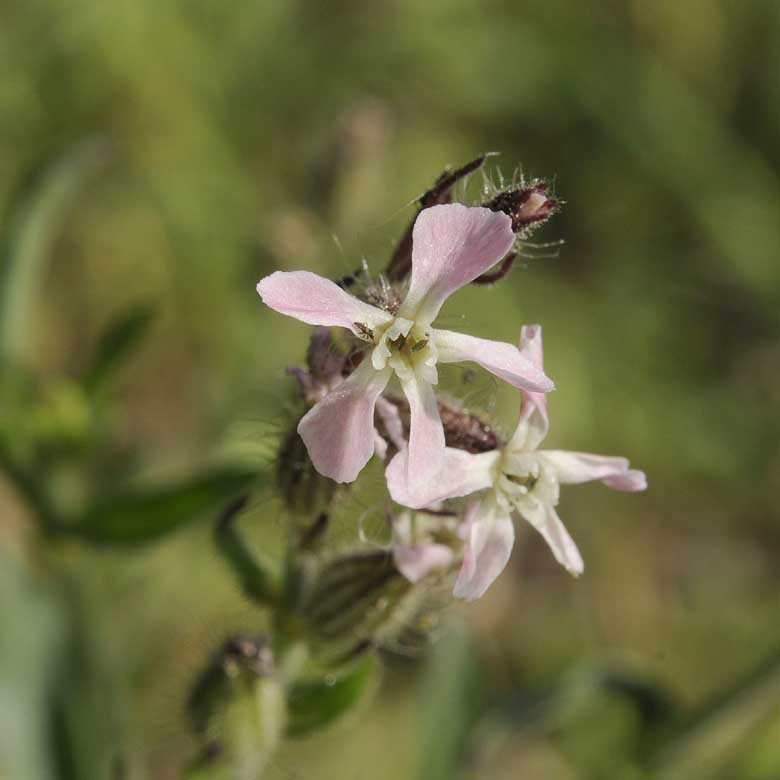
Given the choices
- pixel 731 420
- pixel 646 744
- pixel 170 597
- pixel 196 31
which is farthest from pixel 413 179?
pixel 646 744

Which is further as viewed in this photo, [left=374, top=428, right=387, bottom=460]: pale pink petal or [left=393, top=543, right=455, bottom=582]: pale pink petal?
[left=393, top=543, right=455, bottom=582]: pale pink petal

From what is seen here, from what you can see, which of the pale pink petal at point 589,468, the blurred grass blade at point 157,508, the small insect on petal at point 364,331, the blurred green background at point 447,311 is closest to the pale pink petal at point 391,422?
the small insect on petal at point 364,331

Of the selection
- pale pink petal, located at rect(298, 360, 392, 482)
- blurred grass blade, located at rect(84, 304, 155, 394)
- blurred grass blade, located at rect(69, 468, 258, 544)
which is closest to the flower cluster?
pale pink petal, located at rect(298, 360, 392, 482)

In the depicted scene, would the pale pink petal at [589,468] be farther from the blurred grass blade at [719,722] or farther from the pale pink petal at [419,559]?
the blurred grass blade at [719,722]

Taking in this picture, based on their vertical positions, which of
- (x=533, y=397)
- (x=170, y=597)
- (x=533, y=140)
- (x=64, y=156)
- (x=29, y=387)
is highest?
(x=533, y=140)

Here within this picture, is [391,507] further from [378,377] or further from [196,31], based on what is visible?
[196,31]

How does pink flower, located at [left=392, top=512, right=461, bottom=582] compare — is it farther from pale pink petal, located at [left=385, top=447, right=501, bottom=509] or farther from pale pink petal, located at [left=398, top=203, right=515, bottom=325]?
pale pink petal, located at [left=398, top=203, right=515, bottom=325]
